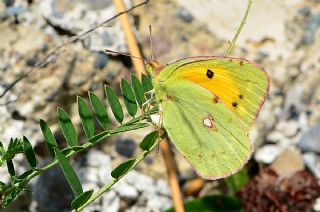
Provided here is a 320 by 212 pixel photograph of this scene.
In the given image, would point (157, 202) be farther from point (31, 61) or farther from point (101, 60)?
point (31, 61)

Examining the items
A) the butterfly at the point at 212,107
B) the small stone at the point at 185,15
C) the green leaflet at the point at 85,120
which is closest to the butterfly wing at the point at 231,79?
the butterfly at the point at 212,107

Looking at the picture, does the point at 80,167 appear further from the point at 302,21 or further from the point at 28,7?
the point at 302,21

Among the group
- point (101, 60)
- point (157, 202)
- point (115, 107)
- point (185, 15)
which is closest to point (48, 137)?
point (115, 107)

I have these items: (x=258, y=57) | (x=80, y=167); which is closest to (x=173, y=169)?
(x=80, y=167)

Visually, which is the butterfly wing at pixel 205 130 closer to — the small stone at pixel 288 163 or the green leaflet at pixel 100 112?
the green leaflet at pixel 100 112

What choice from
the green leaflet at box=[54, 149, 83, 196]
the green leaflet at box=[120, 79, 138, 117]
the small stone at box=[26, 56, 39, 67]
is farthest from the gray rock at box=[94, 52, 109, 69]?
the green leaflet at box=[54, 149, 83, 196]

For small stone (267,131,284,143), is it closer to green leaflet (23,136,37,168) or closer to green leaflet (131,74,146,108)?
green leaflet (131,74,146,108)
